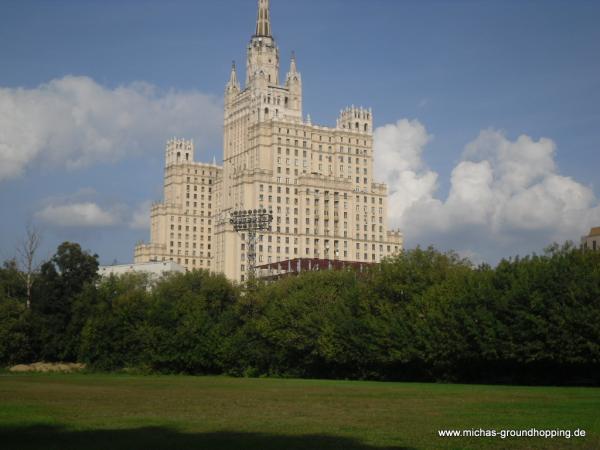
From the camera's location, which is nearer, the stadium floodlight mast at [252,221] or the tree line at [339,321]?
the tree line at [339,321]

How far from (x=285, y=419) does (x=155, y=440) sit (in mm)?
8612

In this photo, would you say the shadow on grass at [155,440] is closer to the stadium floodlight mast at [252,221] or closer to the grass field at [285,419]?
the grass field at [285,419]

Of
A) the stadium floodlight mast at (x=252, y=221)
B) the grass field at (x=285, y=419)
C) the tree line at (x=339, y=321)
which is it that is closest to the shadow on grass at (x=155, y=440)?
the grass field at (x=285, y=419)

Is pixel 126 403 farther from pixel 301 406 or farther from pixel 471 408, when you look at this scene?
pixel 471 408

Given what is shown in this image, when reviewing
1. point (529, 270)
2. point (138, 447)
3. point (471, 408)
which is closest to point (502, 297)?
point (529, 270)

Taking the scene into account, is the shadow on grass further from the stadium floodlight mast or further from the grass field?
the stadium floodlight mast

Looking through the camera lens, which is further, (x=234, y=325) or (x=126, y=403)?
(x=234, y=325)

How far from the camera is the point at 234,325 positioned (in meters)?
107

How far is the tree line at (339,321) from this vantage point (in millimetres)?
70938

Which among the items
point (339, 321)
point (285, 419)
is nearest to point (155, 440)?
point (285, 419)

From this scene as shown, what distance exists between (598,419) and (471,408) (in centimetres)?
782

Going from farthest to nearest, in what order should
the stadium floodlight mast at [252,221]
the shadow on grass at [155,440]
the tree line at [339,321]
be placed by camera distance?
the stadium floodlight mast at [252,221]
the tree line at [339,321]
the shadow on grass at [155,440]

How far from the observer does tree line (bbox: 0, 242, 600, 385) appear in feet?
233

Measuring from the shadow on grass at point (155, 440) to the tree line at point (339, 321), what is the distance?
1641 inches
